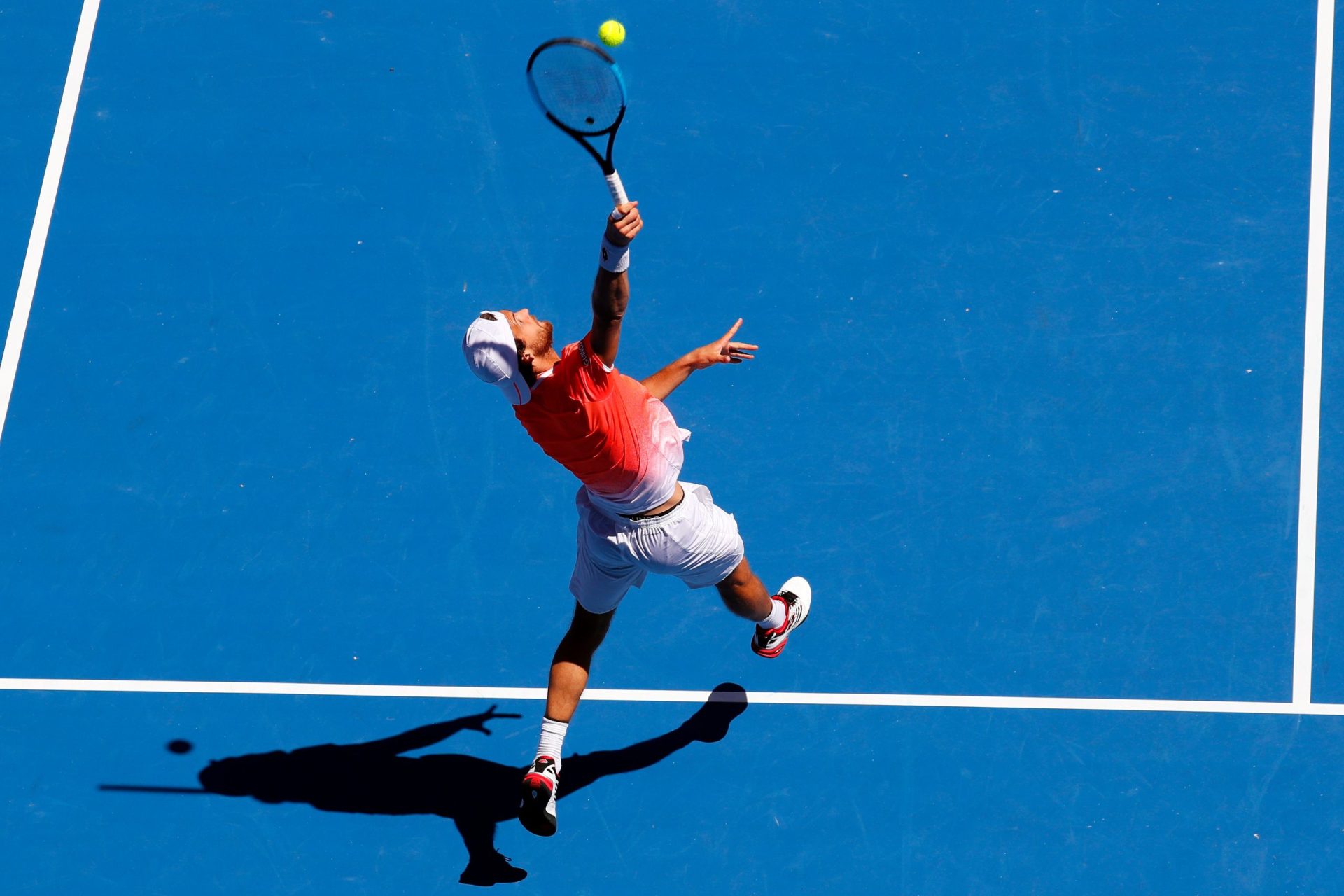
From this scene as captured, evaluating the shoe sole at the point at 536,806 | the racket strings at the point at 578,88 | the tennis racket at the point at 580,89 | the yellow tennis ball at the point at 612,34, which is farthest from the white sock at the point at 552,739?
the yellow tennis ball at the point at 612,34

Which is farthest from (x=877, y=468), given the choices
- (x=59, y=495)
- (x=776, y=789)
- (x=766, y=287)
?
(x=59, y=495)

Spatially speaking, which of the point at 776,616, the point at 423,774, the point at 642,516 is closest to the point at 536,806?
the point at 423,774

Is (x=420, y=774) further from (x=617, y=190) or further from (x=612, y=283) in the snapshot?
(x=617, y=190)

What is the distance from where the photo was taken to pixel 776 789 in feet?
22.4

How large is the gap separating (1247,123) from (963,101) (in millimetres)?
1522

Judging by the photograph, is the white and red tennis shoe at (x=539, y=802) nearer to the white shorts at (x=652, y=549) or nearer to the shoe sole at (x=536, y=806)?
the shoe sole at (x=536, y=806)

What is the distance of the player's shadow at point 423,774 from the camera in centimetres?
691

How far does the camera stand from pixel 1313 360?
7.35 meters

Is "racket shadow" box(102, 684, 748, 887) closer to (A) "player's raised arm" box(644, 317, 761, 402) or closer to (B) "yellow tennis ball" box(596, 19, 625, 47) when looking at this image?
(A) "player's raised arm" box(644, 317, 761, 402)

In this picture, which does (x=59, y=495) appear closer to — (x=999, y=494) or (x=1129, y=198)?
(x=999, y=494)

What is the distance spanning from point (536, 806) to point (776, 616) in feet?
4.78

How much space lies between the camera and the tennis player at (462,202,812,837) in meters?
5.34

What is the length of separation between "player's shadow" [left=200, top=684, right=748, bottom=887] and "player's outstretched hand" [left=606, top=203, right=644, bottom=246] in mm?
2734

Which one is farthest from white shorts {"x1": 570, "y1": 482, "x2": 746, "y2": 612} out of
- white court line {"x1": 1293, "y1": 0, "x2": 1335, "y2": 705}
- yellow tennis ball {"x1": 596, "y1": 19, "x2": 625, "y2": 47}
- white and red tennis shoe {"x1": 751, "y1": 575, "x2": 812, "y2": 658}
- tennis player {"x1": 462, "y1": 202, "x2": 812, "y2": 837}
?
white court line {"x1": 1293, "y1": 0, "x2": 1335, "y2": 705}
